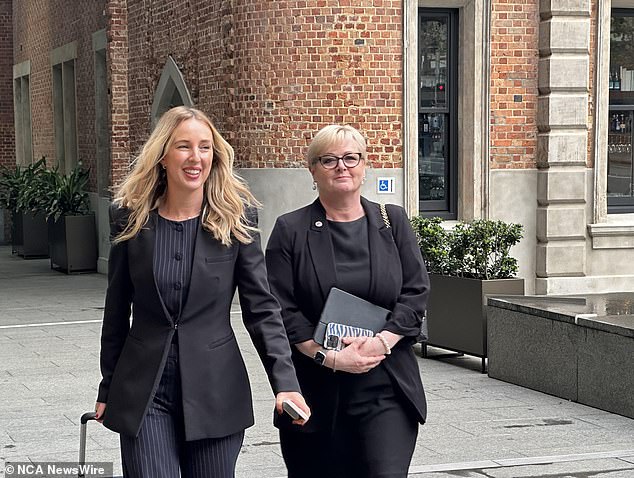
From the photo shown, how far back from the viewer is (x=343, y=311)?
15.5 feet

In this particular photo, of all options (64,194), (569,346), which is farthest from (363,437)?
(64,194)

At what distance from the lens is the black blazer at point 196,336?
13.7 feet

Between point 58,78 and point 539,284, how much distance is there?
1324cm

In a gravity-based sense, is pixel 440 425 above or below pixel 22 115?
below

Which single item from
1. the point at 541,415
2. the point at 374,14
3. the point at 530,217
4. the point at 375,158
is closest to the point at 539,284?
the point at 530,217

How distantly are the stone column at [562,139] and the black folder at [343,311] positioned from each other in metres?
10.3

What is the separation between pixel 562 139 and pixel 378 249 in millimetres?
10338

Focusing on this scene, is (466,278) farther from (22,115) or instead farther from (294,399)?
(22,115)

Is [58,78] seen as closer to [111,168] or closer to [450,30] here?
[111,168]

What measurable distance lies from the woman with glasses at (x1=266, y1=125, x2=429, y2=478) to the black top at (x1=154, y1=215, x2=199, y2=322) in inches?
24.4

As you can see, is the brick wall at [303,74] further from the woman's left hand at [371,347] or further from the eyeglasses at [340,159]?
the woman's left hand at [371,347]

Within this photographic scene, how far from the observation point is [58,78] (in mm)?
24688

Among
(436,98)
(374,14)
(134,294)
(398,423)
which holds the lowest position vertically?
(398,423)

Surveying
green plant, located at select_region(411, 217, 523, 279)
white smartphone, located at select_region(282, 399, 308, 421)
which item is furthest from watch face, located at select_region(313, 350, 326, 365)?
green plant, located at select_region(411, 217, 523, 279)
